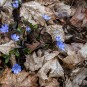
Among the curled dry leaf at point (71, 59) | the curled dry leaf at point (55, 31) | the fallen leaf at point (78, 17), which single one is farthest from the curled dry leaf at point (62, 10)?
the curled dry leaf at point (71, 59)

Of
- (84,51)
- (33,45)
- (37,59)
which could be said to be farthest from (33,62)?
(84,51)

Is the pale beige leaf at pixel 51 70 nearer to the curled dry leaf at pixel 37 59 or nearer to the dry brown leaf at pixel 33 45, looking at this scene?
the curled dry leaf at pixel 37 59

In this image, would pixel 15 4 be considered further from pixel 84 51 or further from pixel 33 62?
pixel 84 51

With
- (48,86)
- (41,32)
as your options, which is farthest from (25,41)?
(48,86)

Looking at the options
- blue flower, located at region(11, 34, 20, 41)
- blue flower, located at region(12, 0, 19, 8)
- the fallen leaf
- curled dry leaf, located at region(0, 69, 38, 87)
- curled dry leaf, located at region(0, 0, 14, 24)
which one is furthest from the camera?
the fallen leaf

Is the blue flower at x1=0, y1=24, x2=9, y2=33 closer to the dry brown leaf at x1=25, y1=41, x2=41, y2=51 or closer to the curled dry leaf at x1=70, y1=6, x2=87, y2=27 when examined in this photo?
the dry brown leaf at x1=25, y1=41, x2=41, y2=51

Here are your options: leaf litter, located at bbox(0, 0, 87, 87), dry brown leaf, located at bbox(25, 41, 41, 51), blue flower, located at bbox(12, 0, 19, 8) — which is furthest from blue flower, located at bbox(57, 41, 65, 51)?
blue flower, located at bbox(12, 0, 19, 8)
